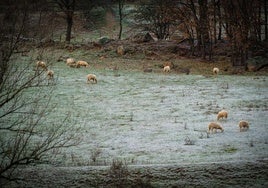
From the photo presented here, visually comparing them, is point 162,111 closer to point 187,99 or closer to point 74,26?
point 187,99

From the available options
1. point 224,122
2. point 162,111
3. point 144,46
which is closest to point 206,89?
point 162,111

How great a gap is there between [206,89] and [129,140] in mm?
10250

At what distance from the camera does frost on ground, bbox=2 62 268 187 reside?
13.3m

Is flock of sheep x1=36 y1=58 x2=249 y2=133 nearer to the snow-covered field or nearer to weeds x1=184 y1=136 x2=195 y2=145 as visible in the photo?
the snow-covered field

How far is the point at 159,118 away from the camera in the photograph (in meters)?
18.8

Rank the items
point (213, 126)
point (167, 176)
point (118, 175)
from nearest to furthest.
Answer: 1. point (118, 175)
2. point (167, 176)
3. point (213, 126)

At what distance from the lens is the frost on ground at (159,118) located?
13.3 metres

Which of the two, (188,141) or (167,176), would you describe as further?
(188,141)

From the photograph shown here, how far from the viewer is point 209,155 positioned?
13.4 metres

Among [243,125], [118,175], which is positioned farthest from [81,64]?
[118,175]

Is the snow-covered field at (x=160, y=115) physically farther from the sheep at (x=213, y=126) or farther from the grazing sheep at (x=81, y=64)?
the grazing sheep at (x=81, y=64)

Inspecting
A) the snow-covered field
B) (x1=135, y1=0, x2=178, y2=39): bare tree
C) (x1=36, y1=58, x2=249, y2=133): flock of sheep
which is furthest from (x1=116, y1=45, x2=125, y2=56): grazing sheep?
(x1=135, y1=0, x2=178, y2=39): bare tree

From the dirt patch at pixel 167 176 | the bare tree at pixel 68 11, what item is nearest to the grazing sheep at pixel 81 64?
the bare tree at pixel 68 11

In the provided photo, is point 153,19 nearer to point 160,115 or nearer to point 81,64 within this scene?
point 81,64
